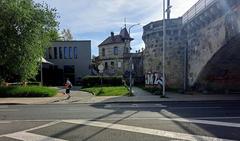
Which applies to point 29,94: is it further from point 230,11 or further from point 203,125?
point 203,125

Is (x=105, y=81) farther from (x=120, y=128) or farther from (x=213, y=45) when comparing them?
(x=120, y=128)

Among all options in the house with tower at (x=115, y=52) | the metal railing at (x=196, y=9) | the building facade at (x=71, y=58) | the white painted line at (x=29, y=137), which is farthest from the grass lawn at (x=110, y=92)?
the house with tower at (x=115, y=52)

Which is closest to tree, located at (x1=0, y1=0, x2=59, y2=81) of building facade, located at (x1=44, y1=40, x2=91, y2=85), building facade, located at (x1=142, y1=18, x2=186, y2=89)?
building facade, located at (x1=142, y1=18, x2=186, y2=89)

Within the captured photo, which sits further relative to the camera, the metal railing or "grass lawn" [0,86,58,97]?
"grass lawn" [0,86,58,97]

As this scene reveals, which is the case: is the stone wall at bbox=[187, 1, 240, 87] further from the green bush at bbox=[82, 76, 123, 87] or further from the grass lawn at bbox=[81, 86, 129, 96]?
the green bush at bbox=[82, 76, 123, 87]

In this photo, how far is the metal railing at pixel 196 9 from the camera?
27.5m

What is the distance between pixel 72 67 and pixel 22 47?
34.1m

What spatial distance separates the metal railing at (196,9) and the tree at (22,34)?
35.8 feet

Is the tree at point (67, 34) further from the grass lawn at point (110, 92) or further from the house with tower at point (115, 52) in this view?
the grass lawn at point (110, 92)

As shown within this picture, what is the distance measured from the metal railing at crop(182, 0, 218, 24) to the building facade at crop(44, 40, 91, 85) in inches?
1310

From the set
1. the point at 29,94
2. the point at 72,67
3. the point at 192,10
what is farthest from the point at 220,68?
the point at 72,67

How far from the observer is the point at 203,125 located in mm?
13562

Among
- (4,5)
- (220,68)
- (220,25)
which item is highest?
(4,5)

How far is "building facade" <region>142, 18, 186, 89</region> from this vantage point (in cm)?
3859
